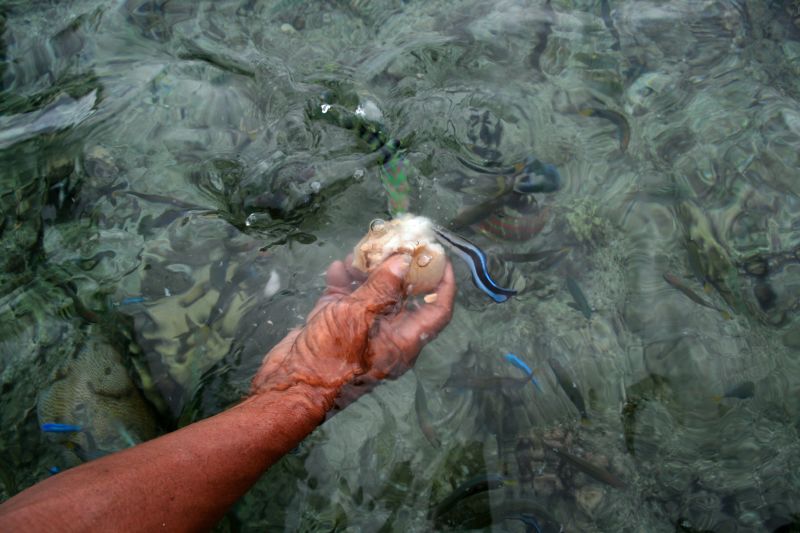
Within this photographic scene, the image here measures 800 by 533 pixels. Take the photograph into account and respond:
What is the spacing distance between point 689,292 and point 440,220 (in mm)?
1506

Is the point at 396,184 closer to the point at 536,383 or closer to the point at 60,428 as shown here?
the point at 536,383

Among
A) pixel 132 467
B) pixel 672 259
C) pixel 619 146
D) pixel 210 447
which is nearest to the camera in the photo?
pixel 132 467

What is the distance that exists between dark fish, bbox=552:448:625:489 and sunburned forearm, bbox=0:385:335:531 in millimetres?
1355

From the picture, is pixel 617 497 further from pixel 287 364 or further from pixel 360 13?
pixel 360 13

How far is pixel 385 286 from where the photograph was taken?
3293mm

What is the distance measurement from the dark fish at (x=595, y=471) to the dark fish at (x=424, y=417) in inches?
26.2

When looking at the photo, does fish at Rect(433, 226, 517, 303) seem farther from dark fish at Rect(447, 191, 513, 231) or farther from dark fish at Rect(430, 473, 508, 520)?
dark fish at Rect(430, 473, 508, 520)

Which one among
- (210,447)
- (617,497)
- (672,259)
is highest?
(210,447)

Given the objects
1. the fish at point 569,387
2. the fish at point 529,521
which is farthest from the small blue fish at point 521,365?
the fish at point 529,521

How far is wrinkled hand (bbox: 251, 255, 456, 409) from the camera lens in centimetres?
309

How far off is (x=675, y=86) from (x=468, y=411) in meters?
2.78

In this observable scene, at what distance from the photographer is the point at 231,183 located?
3.89m

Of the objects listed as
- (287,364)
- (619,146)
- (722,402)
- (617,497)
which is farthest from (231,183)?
(722,402)

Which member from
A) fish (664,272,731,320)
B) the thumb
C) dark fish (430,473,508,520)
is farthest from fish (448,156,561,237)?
dark fish (430,473,508,520)
